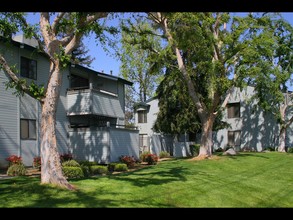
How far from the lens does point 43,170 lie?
10836 millimetres

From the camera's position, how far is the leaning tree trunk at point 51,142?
10750mm

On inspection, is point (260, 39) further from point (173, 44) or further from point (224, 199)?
point (224, 199)

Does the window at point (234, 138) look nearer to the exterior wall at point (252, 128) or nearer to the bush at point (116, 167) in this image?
the exterior wall at point (252, 128)

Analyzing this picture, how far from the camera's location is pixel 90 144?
22.9m

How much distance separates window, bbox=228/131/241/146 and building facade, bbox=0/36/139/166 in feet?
54.2

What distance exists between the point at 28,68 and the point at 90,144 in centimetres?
561

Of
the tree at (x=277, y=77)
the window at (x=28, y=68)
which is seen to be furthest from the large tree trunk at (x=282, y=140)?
the window at (x=28, y=68)

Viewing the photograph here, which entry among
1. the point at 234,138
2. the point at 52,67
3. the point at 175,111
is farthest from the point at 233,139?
the point at 52,67

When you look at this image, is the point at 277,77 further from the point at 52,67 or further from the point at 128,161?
the point at 52,67

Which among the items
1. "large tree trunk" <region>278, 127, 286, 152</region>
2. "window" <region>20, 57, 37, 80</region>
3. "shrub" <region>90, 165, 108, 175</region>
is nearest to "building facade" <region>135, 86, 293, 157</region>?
"large tree trunk" <region>278, 127, 286, 152</region>

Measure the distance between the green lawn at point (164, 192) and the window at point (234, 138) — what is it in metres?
21.9

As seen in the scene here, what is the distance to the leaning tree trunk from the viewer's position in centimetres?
1075

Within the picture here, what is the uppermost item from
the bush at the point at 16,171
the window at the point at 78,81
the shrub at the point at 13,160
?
the window at the point at 78,81

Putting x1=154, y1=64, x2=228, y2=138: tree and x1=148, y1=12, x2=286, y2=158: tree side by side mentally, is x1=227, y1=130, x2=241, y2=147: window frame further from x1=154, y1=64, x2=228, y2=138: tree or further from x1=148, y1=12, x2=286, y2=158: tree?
x1=148, y1=12, x2=286, y2=158: tree
